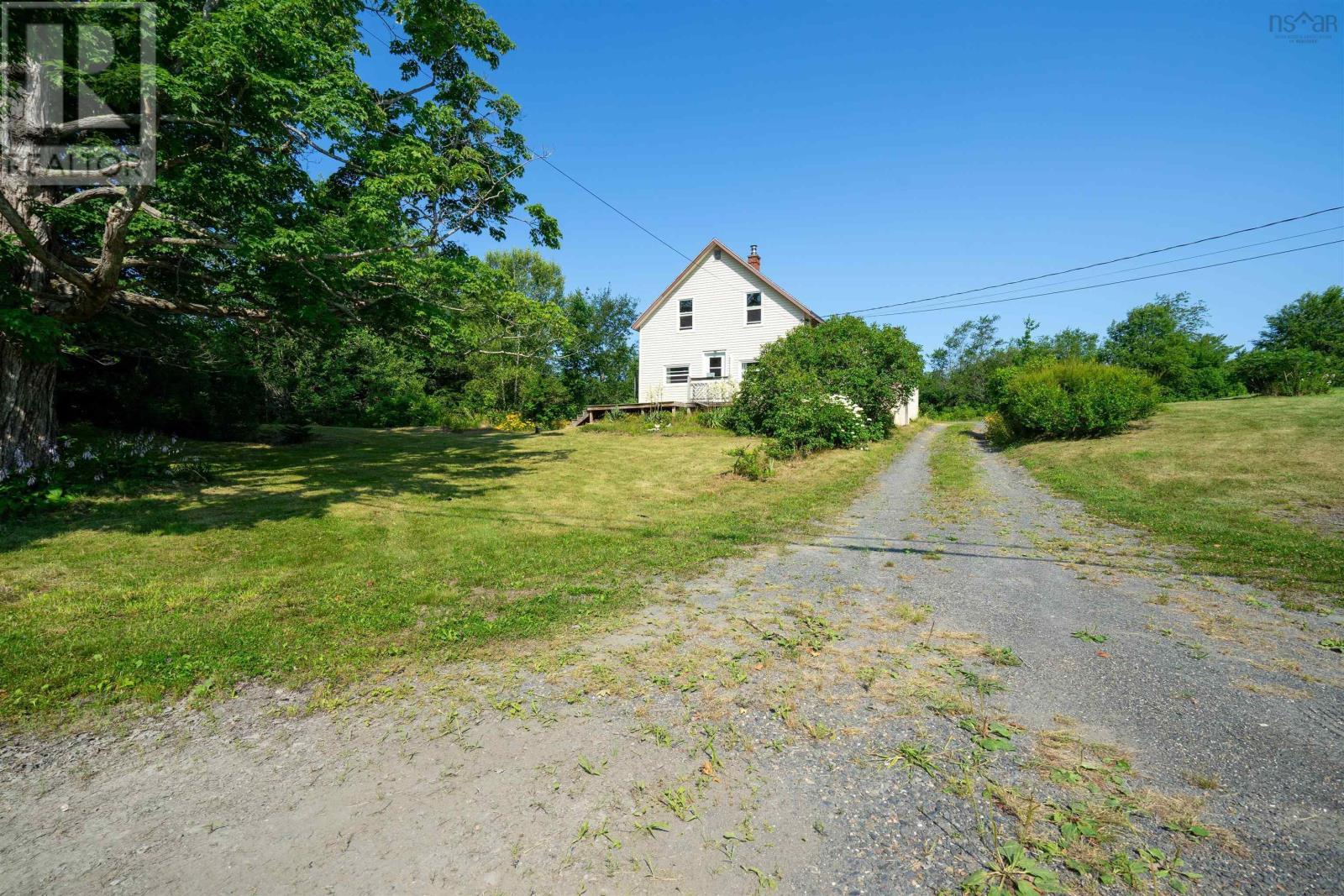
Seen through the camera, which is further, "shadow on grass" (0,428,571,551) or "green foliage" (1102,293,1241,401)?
"green foliage" (1102,293,1241,401)

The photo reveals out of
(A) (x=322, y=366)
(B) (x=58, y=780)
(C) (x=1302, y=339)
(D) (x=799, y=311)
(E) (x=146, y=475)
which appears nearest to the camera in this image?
(B) (x=58, y=780)

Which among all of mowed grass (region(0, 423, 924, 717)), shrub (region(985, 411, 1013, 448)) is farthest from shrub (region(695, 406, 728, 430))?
shrub (region(985, 411, 1013, 448))

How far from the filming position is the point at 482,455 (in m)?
16.5

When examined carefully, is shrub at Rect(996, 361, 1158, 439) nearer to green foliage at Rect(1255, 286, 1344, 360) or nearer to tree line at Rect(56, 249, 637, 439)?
tree line at Rect(56, 249, 637, 439)

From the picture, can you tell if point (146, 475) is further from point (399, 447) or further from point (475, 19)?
point (475, 19)

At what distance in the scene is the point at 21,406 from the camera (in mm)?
8594

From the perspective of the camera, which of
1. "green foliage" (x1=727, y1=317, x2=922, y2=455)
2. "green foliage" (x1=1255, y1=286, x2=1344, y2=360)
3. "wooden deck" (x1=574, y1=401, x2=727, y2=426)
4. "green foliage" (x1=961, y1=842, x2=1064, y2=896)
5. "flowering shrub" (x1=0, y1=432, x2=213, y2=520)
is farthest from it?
"green foliage" (x1=1255, y1=286, x2=1344, y2=360)

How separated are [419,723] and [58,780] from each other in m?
1.71

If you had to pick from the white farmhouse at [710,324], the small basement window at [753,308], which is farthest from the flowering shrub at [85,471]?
the small basement window at [753,308]

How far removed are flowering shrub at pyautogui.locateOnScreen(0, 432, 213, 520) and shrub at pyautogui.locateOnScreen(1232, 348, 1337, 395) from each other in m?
36.2

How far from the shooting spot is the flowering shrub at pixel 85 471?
7.62 metres

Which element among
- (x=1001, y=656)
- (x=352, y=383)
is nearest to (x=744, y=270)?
(x=352, y=383)

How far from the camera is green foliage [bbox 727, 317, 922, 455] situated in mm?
16891

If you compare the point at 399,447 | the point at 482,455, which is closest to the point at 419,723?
the point at 482,455
